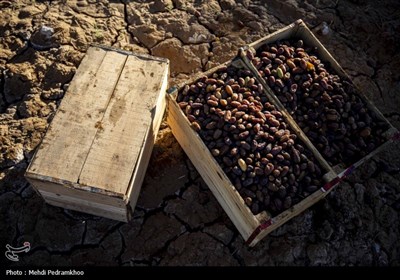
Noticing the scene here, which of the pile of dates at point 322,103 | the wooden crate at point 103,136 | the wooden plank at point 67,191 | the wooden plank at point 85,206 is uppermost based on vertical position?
the pile of dates at point 322,103

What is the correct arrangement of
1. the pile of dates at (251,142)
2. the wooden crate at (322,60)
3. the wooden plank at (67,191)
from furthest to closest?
the wooden crate at (322,60) < the pile of dates at (251,142) < the wooden plank at (67,191)

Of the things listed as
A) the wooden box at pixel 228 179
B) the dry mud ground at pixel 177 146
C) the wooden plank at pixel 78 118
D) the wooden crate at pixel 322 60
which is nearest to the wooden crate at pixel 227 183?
the wooden box at pixel 228 179

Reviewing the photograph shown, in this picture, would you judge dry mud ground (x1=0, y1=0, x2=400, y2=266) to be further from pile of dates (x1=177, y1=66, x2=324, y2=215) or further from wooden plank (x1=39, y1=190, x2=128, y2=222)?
pile of dates (x1=177, y1=66, x2=324, y2=215)

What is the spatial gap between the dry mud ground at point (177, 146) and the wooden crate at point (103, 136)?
33 centimetres

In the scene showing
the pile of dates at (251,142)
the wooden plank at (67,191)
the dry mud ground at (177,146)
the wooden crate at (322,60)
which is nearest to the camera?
the wooden plank at (67,191)

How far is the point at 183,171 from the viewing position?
13.2 feet

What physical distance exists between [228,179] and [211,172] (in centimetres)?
32

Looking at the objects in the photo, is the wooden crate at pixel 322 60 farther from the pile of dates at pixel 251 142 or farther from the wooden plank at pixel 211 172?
the wooden plank at pixel 211 172

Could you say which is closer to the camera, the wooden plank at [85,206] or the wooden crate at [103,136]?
the wooden crate at [103,136]

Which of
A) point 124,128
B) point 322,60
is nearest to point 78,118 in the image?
point 124,128

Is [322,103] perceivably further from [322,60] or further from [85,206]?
[85,206]

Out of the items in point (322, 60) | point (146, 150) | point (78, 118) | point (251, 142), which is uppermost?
point (322, 60)

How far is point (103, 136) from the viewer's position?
10.6 feet

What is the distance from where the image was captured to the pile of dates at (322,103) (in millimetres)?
3582
